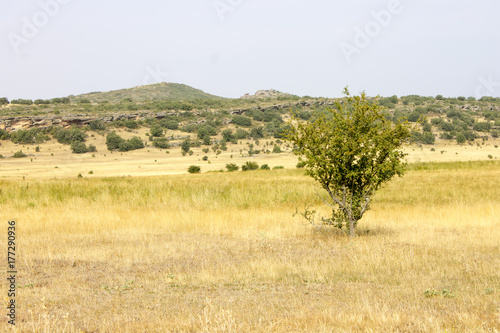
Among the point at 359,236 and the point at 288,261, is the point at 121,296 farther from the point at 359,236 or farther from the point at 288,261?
the point at 359,236

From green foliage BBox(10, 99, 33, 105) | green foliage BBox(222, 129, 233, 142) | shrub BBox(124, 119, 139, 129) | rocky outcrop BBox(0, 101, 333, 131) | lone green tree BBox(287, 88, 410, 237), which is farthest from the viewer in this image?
green foliage BBox(10, 99, 33, 105)

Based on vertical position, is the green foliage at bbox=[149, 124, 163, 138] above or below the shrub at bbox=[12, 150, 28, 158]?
above

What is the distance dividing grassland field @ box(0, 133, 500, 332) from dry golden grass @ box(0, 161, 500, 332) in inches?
1.2

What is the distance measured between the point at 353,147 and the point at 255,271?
198 inches

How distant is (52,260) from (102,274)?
196cm

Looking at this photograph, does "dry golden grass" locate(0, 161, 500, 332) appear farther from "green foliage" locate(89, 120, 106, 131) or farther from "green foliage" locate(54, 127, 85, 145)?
"green foliage" locate(89, 120, 106, 131)

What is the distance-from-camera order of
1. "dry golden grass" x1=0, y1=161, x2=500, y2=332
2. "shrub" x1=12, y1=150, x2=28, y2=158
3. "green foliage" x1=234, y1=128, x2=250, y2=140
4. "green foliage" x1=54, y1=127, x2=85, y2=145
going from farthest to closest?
1. "green foliage" x1=234, y1=128, x2=250, y2=140
2. "green foliage" x1=54, y1=127, x2=85, y2=145
3. "shrub" x1=12, y1=150, x2=28, y2=158
4. "dry golden grass" x1=0, y1=161, x2=500, y2=332

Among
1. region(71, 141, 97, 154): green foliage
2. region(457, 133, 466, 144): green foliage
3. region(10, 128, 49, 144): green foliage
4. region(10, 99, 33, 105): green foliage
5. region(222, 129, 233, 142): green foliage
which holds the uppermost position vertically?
region(10, 99, 33, 105): green foliage

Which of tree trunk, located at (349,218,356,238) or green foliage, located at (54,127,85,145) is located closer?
tree trunk, located at (349,218,356,238)

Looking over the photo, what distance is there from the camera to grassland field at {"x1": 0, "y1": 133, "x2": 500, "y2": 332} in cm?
587

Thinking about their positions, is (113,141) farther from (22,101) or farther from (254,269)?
(254,269)

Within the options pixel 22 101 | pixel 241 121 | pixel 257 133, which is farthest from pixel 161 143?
pixel 22 101

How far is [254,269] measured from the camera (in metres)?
8.72

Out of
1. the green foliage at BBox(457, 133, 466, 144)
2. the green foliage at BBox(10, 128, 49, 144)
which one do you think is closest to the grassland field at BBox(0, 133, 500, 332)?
the green foliage at BBox(10, 128, 49, 144)
